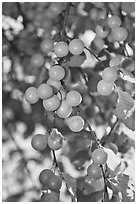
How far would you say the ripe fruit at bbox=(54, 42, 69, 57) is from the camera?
2.08 feet

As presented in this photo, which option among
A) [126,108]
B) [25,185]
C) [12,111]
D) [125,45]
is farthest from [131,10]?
[25,185]

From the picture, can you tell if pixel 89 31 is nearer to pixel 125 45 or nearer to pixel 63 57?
pixel 125 45

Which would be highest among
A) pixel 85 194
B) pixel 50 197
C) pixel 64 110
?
pixel 64 110

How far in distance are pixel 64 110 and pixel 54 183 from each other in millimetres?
114

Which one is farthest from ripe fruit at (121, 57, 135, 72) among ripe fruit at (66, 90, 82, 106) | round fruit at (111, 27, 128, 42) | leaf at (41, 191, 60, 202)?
leaf at (41, 191, 60, 202)

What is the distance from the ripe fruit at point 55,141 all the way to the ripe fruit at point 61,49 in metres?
0.13

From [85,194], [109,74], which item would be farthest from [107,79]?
[85,194]

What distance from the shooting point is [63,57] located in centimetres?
68

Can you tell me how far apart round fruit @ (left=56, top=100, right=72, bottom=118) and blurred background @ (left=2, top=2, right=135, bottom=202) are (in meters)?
0.04

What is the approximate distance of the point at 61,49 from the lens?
638mm

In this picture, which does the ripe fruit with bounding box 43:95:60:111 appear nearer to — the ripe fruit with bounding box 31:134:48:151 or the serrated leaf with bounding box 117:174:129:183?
the ripe fruit with bounding box 31:134:48:151

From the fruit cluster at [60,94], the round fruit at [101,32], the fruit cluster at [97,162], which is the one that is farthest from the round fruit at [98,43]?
the fruit cluster at [97,162]

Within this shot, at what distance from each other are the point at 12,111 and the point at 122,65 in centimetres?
61

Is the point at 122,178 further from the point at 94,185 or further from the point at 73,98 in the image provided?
the point at 73,98
